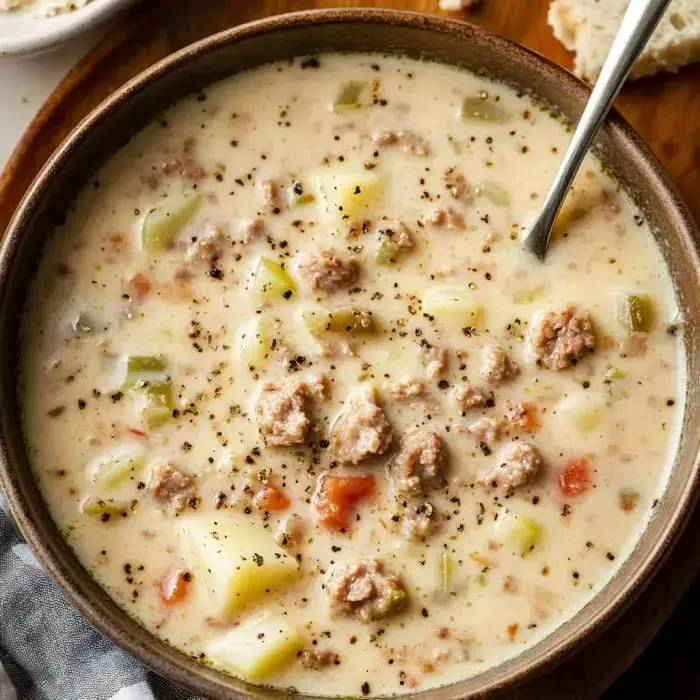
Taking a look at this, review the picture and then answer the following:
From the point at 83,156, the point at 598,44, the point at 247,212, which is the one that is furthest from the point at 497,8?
the point at 83,156

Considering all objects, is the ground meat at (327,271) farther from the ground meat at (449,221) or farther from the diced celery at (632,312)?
the diced celery at (632,312)

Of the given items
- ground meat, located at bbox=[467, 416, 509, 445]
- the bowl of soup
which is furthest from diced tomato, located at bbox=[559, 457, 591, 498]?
ground meat, located at bbox=[467, 416, 509, 445]

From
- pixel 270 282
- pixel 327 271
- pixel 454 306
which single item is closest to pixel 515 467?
pixel 454 306

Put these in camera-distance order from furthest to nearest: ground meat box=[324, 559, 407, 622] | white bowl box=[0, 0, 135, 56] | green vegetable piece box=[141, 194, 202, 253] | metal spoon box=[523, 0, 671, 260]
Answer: white bowl box=[0, 0, 135, 56] < green vegetable piece box=[141, 194, 202, 253] < ground meat box=[324, 559, 407, 622] < metal spoon box=[523, 0, 671, 260]

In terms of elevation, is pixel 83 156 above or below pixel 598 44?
below

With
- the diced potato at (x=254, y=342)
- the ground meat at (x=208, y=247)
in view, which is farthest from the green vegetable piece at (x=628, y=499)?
the ground meat at (x=208, y=247)

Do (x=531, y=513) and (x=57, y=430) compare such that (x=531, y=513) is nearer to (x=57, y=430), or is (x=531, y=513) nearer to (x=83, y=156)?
(x=57, y=430)

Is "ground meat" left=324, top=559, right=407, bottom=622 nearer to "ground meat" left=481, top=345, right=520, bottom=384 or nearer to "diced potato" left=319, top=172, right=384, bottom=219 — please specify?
"ground meat" left=481, top=345, right=520, bottom=384

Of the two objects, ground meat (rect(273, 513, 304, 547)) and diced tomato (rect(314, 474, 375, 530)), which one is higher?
diced tomato (rect(314, 474, 375, 530))
